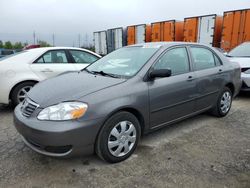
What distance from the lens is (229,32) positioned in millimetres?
11234

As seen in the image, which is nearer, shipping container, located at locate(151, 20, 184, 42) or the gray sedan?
the gray sedan

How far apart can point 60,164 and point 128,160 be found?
84cm

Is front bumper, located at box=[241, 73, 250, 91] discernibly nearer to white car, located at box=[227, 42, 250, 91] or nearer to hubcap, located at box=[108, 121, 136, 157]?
white car, located at box=[227, 42, 250, 91]

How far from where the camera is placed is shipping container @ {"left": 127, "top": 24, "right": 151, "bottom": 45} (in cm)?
1520

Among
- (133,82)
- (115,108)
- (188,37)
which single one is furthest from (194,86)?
(188,37)

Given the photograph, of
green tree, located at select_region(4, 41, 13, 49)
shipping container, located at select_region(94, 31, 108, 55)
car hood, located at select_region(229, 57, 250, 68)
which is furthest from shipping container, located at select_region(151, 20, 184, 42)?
green tree, located at select_region(4, 41, 13, 49)

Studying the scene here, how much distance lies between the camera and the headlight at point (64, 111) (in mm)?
2428

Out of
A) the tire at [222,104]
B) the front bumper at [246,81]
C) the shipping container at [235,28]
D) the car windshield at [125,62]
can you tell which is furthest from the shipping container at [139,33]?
the car windshield at [125,62]

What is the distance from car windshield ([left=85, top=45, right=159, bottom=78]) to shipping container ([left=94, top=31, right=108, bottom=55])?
1423 centimetres

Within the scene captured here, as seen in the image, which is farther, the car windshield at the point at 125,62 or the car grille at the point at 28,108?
the car windshield at the point at 125,62

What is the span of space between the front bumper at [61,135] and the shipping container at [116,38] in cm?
1456

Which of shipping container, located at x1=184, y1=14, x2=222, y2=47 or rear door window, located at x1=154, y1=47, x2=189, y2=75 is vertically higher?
shipping container, located at x1=184, y1=14, x2=222, y2=47

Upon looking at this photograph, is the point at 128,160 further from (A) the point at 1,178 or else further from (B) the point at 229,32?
(B) the point at 229,32

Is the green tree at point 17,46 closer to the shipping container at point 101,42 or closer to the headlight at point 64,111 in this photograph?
the shipping container at point 101,42
